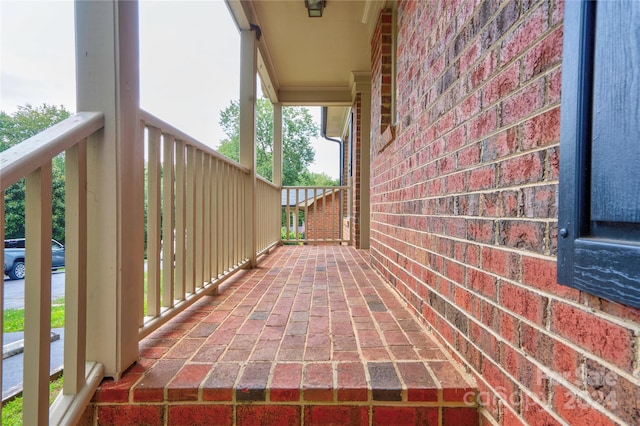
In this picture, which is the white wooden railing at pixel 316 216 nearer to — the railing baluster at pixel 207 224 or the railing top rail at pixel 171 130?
the railing baluster at pixel 207 224

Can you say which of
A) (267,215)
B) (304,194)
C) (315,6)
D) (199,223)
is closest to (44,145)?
(199,223)

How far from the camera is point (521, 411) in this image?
0.79m

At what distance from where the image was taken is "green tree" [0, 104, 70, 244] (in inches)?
30.0

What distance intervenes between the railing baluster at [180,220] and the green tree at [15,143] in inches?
21.2

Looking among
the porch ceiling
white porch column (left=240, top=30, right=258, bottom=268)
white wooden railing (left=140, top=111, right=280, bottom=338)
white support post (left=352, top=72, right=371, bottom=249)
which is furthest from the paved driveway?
white support post (left=352, top=72, right=371, bottom=249)

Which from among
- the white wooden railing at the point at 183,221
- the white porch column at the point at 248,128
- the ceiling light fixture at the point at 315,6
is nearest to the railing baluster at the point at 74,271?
the white wooden railing at the point at 183,221

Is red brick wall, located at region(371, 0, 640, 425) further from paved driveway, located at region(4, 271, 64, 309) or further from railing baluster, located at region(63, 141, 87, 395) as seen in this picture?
paved driveway, located at region(4, 271, 64, 309)

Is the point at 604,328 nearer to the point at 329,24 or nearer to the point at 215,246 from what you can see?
the point at 215,246

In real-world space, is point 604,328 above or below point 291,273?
above

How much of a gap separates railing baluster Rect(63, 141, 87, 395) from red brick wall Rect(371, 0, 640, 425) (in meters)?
1.20

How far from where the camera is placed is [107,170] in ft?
3.28

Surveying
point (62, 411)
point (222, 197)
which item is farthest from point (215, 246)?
point (62, 411)

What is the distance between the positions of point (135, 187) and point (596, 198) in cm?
124

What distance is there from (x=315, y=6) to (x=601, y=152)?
9.86ft
